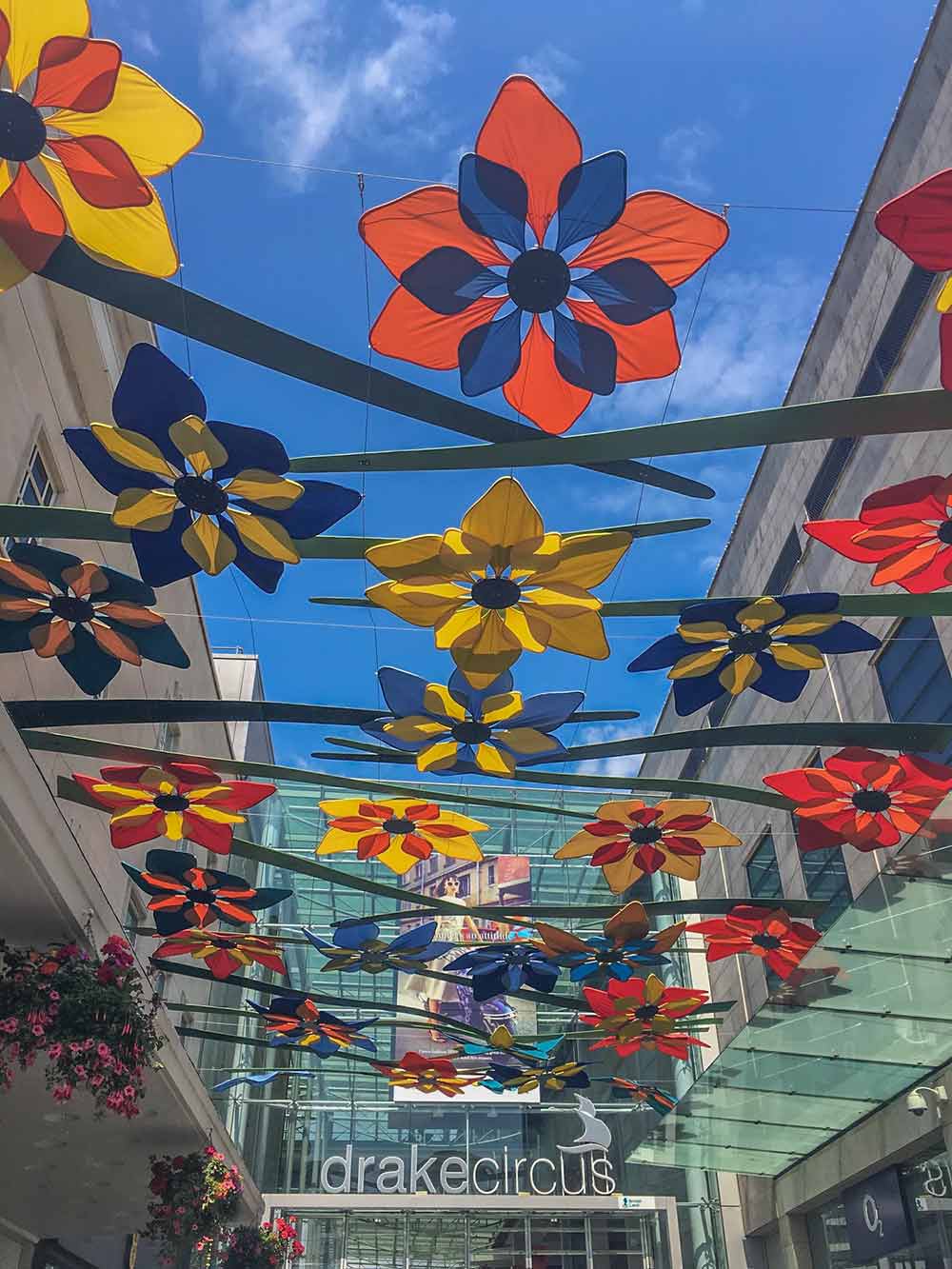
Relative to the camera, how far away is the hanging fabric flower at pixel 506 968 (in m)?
14.5

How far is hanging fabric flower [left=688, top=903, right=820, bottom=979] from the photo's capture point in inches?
511

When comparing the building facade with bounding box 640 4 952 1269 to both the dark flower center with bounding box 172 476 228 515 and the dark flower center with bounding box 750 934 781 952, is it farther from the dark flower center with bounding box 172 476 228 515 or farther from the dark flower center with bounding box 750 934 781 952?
the dark flower center with bounding box 172 476 228 515

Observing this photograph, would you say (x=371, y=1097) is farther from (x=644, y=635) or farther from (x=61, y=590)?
(x=61, y=590)

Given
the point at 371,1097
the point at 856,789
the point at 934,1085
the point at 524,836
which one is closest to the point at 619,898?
the point at 524,836

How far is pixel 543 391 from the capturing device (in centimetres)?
626

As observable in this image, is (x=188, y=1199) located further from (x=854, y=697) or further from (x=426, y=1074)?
(x=854, y=697)

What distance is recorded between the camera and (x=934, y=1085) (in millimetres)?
12812

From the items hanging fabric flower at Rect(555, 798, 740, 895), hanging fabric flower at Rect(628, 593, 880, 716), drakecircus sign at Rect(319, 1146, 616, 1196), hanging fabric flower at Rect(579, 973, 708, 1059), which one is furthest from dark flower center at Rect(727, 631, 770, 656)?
drakecircus sign at Rect(319, 1146, 616, 1196)

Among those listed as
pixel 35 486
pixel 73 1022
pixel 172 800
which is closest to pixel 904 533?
pixel 35 486

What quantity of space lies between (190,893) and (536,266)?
9.44m

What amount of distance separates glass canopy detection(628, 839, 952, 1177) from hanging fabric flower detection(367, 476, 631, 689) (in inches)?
186

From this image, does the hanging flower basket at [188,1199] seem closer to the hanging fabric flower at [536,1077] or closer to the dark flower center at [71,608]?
the hanging fabric flower at [536,1077]

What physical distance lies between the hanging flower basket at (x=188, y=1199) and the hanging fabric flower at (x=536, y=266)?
36.0 ft

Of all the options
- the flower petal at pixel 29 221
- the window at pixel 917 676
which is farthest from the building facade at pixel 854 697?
the flower petal at pixel 29 221
